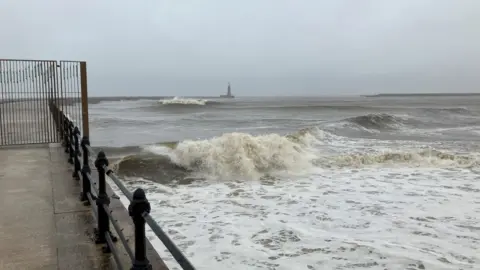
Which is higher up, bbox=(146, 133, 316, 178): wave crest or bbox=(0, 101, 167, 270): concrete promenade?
bbox=(0, 101, 167, 270): concrete promenade

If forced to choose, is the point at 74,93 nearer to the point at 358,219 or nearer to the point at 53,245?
the point at 53,245

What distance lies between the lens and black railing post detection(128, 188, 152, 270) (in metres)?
2.11

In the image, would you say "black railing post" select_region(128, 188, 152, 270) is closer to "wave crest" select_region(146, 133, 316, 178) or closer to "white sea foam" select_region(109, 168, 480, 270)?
"white sea foam" select_region(109, 168, 480, 270)

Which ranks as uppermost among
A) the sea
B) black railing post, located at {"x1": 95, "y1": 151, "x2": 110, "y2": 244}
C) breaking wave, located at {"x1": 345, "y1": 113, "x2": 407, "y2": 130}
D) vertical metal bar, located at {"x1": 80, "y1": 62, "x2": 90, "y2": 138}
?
vertical metal bar, located at {"x1": 80, "y1": 62, "x2": 90, "y2": 138}

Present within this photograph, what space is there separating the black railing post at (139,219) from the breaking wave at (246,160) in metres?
8.37

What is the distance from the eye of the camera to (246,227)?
620cm

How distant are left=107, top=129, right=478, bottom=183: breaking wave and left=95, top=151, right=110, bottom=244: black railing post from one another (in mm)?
6648

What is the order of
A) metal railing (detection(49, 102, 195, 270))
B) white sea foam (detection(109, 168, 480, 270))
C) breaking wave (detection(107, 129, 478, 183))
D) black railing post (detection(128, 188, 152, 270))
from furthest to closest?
breaking wave (detection(107, 129, 478, 183)) < white sea foam (detection(109, 168, 480, 270)) < black railing post (detection(128, 188, 152, 270)) < metal railing (detection(49, 102, 195, 270))

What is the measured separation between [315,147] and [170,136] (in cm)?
827

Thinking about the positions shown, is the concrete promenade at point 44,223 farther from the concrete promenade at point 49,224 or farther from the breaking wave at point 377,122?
the breaking wave at point 377,122

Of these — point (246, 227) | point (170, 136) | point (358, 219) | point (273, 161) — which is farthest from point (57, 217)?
point (170, 136)

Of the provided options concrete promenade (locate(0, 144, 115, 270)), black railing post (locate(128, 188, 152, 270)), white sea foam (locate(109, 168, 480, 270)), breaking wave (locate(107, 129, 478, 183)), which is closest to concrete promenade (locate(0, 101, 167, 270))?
concrete promenade (locate(0, 144, 115, 270))

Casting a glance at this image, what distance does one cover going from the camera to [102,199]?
3625mm

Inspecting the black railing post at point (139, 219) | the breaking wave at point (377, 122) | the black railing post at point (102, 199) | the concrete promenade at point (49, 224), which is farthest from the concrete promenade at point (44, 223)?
the breaking wave at point (377, 122)
